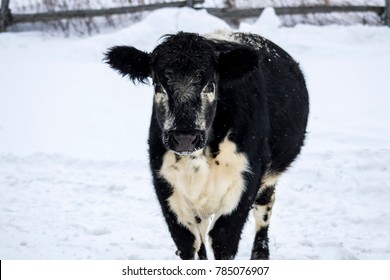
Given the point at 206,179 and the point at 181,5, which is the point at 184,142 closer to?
the point at 206,179

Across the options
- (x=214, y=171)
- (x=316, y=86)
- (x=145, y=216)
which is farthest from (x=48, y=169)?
(x=316, y=86)

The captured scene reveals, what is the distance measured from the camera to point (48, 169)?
8.69m

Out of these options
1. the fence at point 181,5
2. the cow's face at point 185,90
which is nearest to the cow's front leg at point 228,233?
the cow's face at point 185,90

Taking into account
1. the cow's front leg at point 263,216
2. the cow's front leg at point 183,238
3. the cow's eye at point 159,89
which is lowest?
the cow's front leg at point 263,216

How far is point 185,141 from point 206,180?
0.66 m

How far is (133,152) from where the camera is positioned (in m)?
9.50

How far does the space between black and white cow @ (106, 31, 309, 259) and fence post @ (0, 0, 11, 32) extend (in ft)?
36.8

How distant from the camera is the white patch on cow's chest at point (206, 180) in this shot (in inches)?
182

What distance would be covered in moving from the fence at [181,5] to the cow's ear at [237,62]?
10540 mm

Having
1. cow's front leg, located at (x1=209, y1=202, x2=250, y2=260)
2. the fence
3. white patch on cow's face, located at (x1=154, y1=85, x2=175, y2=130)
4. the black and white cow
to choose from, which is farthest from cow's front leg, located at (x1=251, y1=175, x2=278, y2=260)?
the fence

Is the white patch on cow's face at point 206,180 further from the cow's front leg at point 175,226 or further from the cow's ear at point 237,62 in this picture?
the cow's ear at point 237,62

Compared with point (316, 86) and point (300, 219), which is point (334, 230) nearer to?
point (300, 219)

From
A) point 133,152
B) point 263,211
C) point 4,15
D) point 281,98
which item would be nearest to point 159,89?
point 281,98

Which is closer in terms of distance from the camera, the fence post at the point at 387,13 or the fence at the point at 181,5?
the fence post at the point at 387,13
